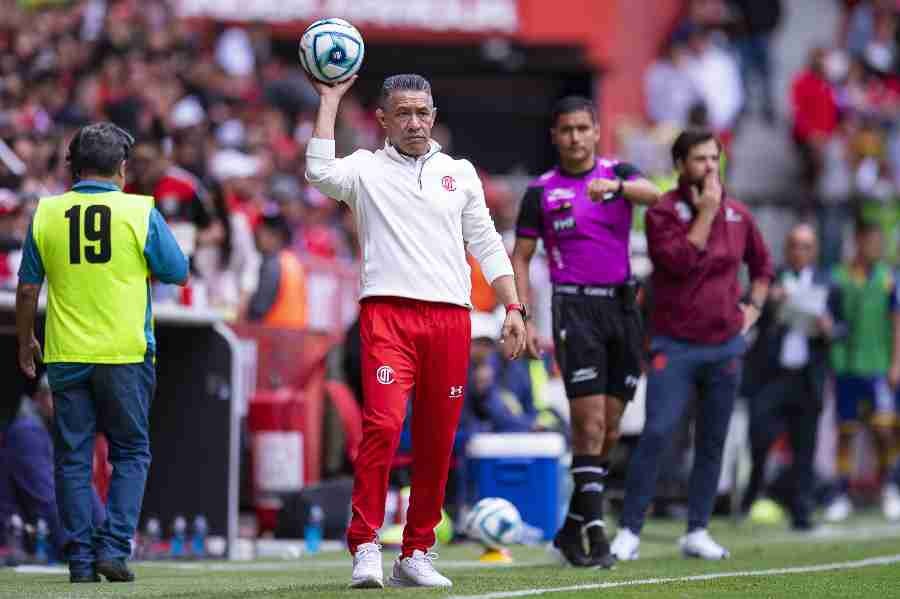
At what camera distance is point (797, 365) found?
1592cm

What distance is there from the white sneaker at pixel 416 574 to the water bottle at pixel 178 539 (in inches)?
131

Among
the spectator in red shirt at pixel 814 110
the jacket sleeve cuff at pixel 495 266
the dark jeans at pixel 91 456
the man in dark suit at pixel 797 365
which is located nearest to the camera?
the jacket sleeve cuff at pixel 495 266

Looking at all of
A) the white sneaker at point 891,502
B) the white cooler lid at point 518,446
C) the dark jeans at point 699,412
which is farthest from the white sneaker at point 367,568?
the white sneaker at point 891,502

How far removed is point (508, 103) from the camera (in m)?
26.0

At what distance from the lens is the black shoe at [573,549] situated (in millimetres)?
10628

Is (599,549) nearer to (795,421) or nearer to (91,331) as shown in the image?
(91,331)

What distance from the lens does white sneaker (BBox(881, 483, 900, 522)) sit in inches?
693

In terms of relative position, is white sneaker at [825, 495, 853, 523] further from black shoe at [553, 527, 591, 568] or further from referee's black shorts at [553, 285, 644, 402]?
black shoe at [553, 527, 591, 568]

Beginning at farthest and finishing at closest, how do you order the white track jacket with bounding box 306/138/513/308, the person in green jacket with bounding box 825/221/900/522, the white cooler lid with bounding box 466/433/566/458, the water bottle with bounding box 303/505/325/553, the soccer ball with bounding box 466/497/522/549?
1. the person in green jacket with bounding box 825/221/900/522
2. the white cooler lid with bounding box 466/433/566/458
3. the water bottle with bounding box 303/505/325/553
4. the soccer ball with bounding box 466/497/522/549
5. the white track jacket with bounding box 306/138/513/308

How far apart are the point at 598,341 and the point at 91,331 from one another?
2.74 metres

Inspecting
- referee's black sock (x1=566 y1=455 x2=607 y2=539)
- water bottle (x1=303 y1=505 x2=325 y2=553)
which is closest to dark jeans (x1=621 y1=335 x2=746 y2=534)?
referee's black sock (x1=566 y1=455 x2=607 y2=539)

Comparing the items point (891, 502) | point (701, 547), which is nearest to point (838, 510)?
point (891, 502)

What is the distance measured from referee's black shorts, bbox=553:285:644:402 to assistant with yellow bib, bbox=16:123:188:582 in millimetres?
2255

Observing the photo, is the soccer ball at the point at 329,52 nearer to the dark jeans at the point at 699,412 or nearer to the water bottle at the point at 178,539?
the dark jeans at the point at 699,412
